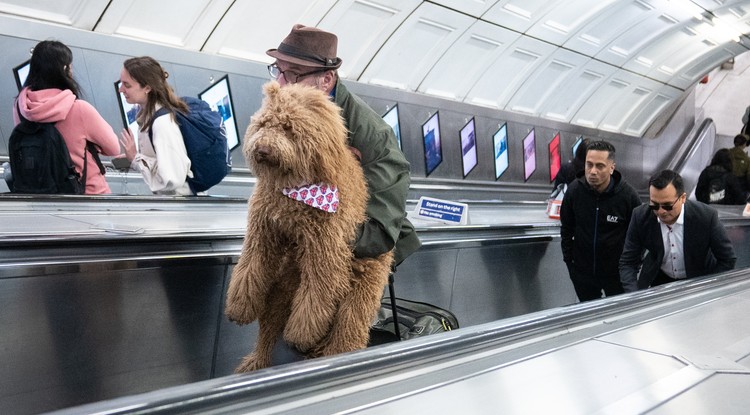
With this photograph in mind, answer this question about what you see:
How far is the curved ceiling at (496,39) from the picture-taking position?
27.8 feet

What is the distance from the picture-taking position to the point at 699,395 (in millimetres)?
1867

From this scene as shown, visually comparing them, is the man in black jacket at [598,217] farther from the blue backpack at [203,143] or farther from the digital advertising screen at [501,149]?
the digital advertising screen at [501,149]

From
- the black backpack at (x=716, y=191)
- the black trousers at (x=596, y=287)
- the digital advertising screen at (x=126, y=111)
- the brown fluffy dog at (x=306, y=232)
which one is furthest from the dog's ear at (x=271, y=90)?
the black backpack at (x=716, y=191)

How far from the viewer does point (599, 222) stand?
511 cm

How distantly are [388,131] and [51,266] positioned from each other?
1.54 meters

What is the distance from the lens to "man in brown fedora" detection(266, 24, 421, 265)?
2.27 m

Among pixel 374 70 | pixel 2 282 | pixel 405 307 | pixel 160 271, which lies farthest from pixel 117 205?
pixel 374 70

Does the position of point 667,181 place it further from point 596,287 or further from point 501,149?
point 501,149

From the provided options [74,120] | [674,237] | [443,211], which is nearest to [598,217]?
[674,237]

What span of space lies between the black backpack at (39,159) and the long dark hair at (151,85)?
22.2 inches

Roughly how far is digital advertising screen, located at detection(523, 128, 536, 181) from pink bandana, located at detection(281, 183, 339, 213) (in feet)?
48.4

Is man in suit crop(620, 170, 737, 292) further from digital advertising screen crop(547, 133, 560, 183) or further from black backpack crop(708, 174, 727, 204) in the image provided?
digital advertising screen crop(547, 133, 560, 183)

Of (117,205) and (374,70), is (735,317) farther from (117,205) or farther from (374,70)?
(374,70)

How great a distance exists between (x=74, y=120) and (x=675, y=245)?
437cm
